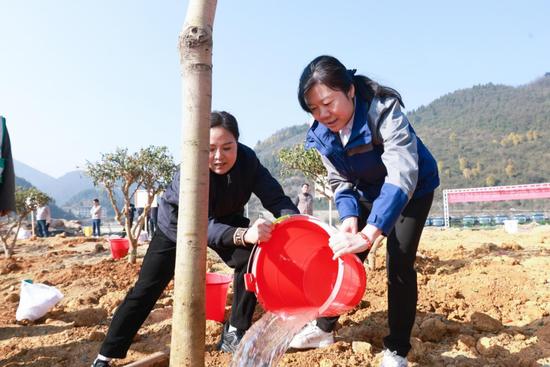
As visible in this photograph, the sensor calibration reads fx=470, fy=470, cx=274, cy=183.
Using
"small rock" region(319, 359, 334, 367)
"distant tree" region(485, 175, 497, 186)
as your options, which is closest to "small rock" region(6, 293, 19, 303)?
"small rock" region(319, 359, 334, 367)

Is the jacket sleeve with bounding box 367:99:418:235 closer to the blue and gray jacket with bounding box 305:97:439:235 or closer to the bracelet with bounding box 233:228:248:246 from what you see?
the blue and gray jacket with bounding box 305:97:439:235

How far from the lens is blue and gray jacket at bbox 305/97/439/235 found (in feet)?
6.51

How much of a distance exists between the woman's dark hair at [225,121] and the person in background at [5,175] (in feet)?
5.47

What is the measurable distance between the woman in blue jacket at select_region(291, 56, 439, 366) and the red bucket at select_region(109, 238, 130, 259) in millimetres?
5495

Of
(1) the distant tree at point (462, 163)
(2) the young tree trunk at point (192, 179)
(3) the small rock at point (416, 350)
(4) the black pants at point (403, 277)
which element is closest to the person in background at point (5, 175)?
(2) the young tree trunk at point (192, 179)

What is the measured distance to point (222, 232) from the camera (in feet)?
→ 7.85

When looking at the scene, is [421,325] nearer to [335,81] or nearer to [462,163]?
[335,81]

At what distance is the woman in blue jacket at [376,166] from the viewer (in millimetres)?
2014

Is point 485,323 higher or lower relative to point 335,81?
lower

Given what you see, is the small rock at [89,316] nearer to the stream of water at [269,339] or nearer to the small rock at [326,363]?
the stream of water at [269,339]

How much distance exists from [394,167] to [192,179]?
882 mm

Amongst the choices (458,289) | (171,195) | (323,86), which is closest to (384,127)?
(323,86)

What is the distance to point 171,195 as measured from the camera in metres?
2.66

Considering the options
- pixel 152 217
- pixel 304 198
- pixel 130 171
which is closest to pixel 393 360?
pixel 130 171
